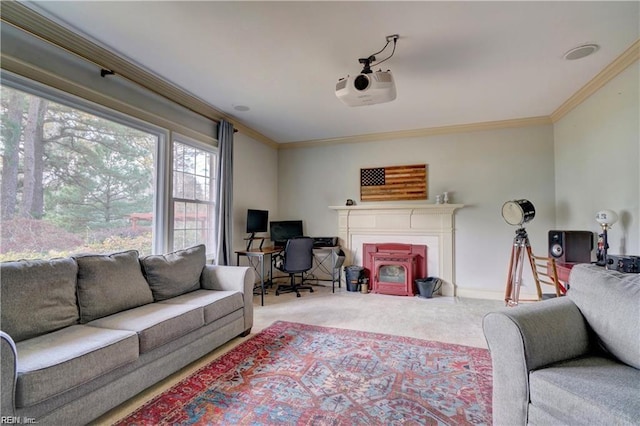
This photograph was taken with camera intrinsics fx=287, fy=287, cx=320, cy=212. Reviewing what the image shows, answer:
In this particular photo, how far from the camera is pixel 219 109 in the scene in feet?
12.9

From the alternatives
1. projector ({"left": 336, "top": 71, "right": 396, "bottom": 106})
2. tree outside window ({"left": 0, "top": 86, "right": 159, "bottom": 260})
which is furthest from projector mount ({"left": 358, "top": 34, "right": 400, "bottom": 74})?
tree outside window ({"left": 0, "top": 86, "right": 159, "bottom": 260})

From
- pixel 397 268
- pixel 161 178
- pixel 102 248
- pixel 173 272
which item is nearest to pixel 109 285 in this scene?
pixel 173 272

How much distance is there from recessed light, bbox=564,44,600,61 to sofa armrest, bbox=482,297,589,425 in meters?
2.31

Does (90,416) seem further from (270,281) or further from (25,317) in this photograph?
(270,281)

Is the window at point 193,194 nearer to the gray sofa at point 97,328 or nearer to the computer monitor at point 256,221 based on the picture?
the computer monitor at point 256,221

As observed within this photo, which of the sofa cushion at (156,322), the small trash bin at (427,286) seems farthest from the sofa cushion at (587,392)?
the small trash bin at (427,286)

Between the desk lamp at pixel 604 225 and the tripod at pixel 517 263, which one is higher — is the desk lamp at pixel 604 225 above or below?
above

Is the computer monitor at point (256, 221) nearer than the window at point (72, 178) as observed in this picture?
No

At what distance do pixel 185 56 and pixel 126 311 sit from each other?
224 cm

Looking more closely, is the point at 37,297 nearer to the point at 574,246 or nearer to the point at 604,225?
the point at 604,225

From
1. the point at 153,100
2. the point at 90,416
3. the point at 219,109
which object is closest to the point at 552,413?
the point at 90,416

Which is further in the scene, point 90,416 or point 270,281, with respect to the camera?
point 270,281

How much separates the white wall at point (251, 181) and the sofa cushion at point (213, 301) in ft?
5.60

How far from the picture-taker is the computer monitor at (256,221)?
4516 mm
